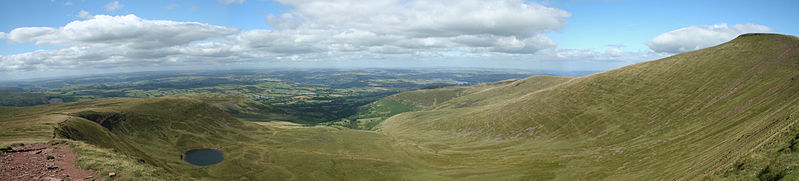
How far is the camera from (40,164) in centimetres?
4078

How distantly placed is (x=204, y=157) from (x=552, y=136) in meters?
134

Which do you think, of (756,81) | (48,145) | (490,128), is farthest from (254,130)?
(756,81)

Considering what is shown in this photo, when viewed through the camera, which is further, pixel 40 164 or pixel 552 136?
pixel 552 136

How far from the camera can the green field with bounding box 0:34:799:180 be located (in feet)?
169

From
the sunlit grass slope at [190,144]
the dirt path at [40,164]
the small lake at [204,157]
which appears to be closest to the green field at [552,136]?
the sunlit grass slope at [190,144]

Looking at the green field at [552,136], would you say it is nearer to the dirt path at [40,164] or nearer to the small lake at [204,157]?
the dirt path at [40,164]

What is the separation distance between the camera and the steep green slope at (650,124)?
5566 cm

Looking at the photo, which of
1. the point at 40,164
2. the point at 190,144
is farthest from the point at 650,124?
the point at 190,144

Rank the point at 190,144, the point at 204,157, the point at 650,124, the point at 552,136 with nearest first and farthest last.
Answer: the point at 204,157 → the point at 650,124 → the point at 190,144 → the point at 552,136

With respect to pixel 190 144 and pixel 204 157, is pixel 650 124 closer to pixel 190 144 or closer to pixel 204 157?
pixel 204 157

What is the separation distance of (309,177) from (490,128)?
341 feet

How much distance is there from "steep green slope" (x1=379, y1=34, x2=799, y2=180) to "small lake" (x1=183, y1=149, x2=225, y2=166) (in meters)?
75.7

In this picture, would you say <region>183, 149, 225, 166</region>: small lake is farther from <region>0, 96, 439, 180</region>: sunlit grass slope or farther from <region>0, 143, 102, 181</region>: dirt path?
<region>0, 143, 102, 181</region>: dirt path

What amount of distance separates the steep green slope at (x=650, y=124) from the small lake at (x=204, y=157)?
75.7 meters
